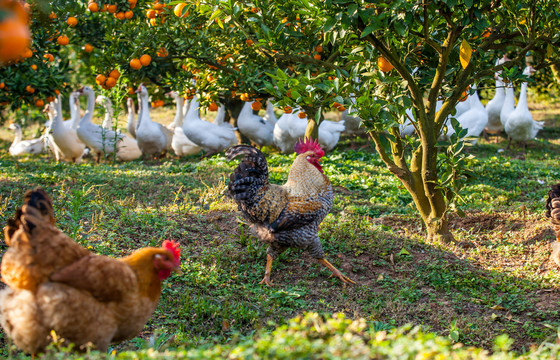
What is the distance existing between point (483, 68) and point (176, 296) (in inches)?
151

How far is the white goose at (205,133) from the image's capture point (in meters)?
10.0

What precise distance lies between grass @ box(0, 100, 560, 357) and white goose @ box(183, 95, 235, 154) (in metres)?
2.40

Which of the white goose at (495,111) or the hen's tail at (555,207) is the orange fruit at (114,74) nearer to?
the hen's tail at (555,207)

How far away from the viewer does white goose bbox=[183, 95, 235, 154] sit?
10008 millimetres

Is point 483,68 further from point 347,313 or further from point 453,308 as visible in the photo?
point 347,313

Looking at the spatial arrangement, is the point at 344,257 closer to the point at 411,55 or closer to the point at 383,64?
the point at 383,64

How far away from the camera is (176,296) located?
A: 420 centimetres

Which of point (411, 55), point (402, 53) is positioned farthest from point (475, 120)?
point (402, 53)

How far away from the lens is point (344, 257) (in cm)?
510

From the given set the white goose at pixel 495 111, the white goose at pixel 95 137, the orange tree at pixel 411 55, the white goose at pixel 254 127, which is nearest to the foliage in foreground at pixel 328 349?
the orange tree at pixel 411 55

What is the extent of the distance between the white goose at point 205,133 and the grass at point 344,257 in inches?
94.6

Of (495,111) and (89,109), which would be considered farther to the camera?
(495,111)

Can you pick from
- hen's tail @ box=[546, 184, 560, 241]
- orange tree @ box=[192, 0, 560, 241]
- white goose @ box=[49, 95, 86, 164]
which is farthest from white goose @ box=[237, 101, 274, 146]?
hen's tail @ box=[546, 184, 560, 241]

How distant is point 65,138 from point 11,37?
9375 mm
